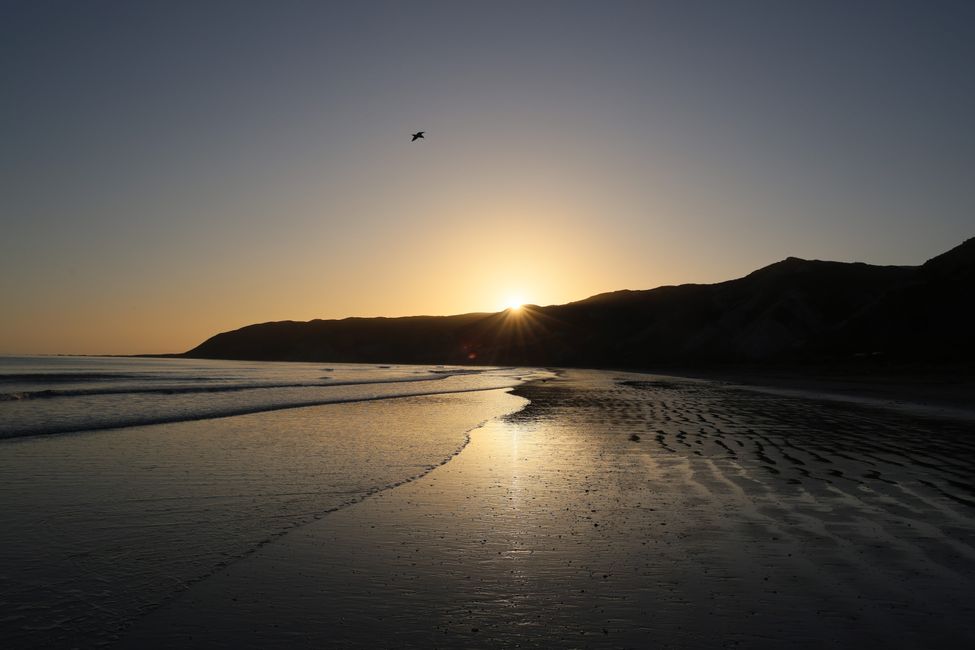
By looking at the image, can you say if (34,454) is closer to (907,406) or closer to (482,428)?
(482,428)

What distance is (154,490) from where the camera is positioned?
1288 centimetres

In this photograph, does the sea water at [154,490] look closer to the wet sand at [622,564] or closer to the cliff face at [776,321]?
the wet sand at [622,564]

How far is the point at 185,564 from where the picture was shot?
27.2 ft

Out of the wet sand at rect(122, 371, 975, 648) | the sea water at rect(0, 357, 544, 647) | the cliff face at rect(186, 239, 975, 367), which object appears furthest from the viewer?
the cliff face at rect(186, 239, 975, 367)

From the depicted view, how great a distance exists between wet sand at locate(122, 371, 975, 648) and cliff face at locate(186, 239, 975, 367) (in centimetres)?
6364

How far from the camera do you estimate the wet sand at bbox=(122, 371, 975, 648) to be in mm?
6055

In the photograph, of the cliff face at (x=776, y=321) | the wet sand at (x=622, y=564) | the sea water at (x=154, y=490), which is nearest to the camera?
the wet sand at (x=622, y=564)

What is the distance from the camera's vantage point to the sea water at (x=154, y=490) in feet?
23.7

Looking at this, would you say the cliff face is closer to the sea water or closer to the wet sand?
the wet sand

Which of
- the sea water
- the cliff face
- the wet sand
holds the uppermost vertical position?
the cliff face

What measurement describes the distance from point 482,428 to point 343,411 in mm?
10599

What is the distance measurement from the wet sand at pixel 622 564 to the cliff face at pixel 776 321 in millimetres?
63637

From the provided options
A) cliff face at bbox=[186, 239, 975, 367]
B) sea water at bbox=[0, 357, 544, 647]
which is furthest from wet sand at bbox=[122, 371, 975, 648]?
cliff face at bbox=[186, 239, 975, 367]

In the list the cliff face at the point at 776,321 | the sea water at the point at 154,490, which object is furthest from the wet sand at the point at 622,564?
the cliff face at the point at 776,321
